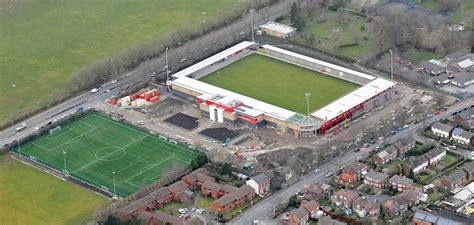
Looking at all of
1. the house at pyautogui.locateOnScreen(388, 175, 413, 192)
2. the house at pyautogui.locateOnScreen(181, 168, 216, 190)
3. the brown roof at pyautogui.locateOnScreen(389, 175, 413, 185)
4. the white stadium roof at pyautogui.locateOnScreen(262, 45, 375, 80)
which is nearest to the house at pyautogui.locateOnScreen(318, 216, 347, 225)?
the house at pyautogui.locateOnScreen(388, 175, 413, 192)

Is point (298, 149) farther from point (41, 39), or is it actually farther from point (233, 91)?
point (41, 39)

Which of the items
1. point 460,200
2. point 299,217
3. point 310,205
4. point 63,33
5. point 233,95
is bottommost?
point 460,200

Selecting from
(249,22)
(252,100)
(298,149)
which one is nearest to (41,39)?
(249,22)

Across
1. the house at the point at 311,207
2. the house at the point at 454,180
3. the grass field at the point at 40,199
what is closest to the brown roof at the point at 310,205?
the house at the point at 311,207

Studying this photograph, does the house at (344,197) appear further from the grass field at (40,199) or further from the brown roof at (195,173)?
the grass field at (40,199)

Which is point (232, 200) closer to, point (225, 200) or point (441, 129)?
point (225, 200)

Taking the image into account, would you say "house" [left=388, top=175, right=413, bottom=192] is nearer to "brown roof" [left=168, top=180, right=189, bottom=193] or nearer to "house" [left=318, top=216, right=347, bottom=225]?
"house" [left=318, top=216, right=347, bottom=225]

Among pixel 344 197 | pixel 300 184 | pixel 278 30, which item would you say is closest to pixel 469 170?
pixel 344 197
